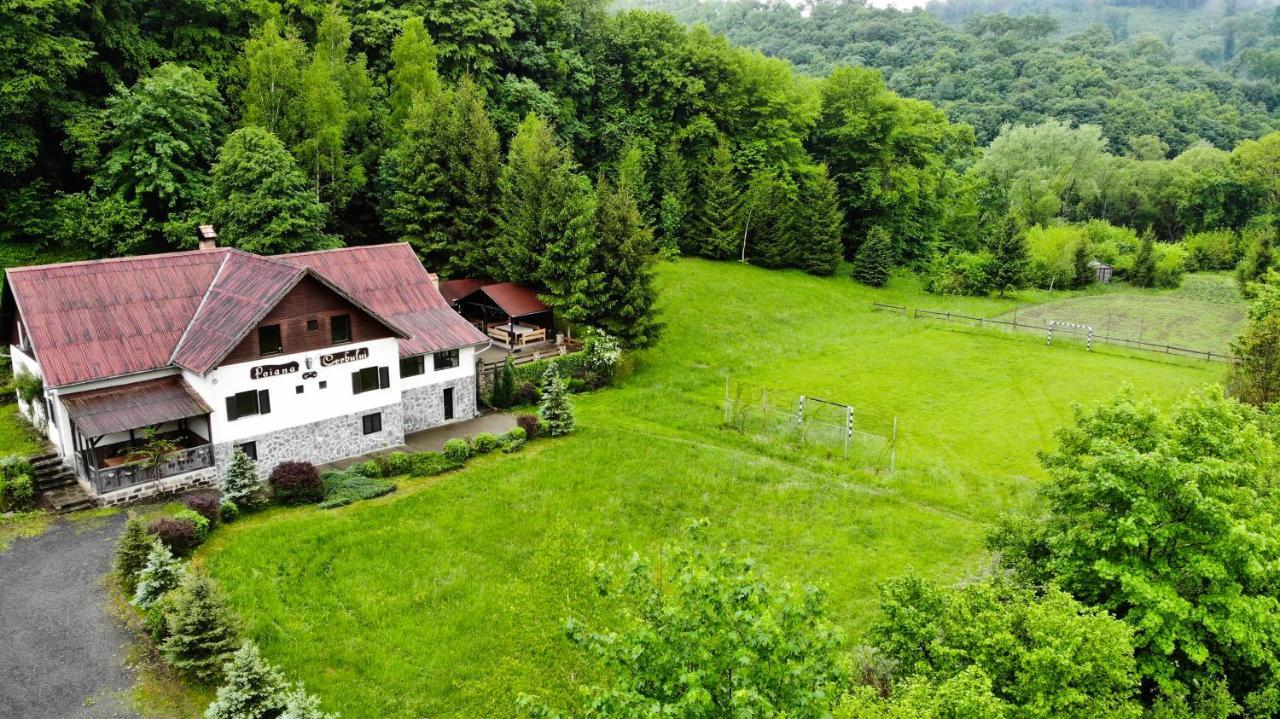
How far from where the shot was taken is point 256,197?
38969 millimetres

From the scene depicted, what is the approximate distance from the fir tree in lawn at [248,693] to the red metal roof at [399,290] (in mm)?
17809

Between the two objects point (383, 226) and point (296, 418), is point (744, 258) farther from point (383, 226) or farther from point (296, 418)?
point (296, 418)

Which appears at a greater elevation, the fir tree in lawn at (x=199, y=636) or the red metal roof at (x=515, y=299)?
the red metal roof at (x=515, y=299)

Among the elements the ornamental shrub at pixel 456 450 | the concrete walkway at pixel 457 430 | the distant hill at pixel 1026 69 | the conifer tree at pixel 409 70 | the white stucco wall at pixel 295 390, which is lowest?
the concrete walkway at pixel 457 430

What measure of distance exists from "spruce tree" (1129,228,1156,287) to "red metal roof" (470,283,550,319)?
6146cm

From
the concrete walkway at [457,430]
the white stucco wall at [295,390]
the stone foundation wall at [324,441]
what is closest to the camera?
the white stucco wall at [295,390]

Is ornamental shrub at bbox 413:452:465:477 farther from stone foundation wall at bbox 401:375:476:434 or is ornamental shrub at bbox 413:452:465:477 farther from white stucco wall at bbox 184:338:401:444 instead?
stone foundation wall at bbox 401:375:476:434

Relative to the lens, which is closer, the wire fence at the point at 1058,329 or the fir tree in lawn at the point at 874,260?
the wire fence at the point at 1058,329

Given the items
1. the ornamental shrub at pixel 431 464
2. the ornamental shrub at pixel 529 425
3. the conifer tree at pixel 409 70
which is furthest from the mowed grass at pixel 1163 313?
the ornamental shrub at pixel 431 464

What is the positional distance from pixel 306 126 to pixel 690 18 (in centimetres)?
14314

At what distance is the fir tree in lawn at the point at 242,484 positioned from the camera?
26.8 metres

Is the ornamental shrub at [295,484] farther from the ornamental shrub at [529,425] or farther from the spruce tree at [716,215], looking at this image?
the spruce tree at [716,215]

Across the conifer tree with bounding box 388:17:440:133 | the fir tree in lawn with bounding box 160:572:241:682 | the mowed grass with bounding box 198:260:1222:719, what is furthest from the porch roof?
the conifer tree with bounding box 388:17:440:133

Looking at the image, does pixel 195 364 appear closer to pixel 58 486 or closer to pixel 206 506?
pixel 206 506
